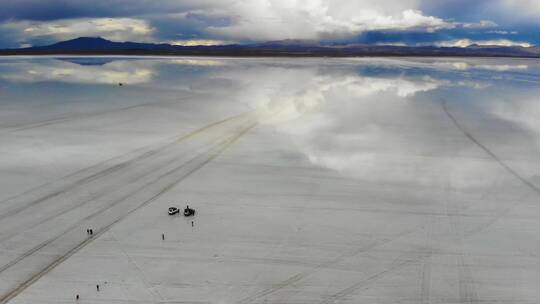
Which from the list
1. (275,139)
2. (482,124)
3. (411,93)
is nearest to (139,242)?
(275,139)

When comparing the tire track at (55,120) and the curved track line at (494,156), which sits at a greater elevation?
the tire track at (55,120)

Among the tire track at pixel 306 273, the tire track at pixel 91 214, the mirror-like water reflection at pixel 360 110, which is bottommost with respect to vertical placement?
the tire track at pixel 306 273

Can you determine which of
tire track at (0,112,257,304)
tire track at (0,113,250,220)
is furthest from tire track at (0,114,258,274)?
tire track at (0,113,250,220)

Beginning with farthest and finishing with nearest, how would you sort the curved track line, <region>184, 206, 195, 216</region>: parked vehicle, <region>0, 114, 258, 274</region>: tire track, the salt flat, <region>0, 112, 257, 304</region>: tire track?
1. the curved track line
2. <region>184, 206, 195, 216</region>: parked vehicle
3. <region>0, 114, 258, 274</region>: tire track
4. the salt flat
5. <region>0, 112, 257, 304</region>: tire track

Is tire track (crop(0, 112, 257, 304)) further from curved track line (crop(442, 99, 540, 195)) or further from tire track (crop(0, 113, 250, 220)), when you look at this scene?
curved track line (crop(442, 99, 540, 195))

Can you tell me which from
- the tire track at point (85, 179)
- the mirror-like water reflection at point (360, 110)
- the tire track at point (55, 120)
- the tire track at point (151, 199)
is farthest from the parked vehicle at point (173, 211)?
the tire track at point (55, 120)

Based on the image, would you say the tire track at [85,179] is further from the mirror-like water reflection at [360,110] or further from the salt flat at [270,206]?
the mirror-like water reflection at [360,110]

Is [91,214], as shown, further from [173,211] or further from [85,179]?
[85,179]

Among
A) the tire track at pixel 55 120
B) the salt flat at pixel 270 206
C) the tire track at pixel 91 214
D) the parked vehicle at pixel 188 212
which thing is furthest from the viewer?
the tire track at pixel 55 120

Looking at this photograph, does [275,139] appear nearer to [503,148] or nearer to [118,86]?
[503,148]
